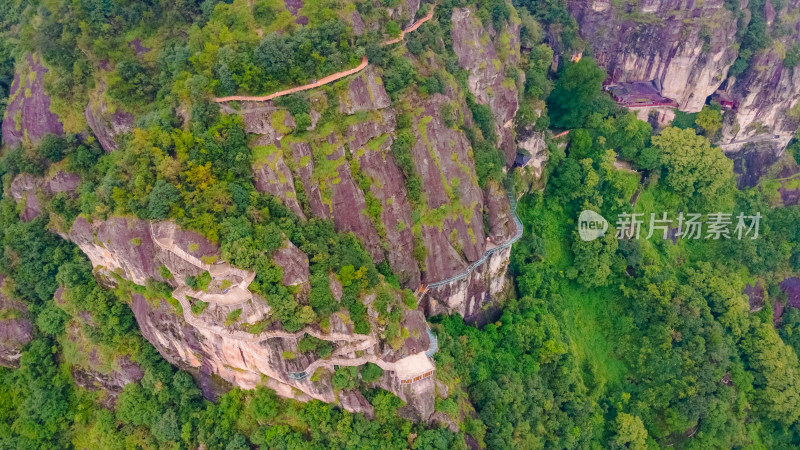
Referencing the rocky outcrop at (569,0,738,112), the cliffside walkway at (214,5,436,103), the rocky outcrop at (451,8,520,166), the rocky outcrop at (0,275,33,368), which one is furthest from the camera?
the rocky outcrop at (569,0,738,112)

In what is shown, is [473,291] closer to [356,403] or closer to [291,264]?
[356,403]

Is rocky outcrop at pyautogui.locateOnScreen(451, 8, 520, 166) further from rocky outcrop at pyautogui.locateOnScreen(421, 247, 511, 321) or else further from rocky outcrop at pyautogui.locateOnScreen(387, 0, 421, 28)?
rocky outcrop at pyautogui.locateOnScreen(421, 247, 511, 321)

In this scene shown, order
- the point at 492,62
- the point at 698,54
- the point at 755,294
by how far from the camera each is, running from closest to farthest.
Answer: the point at 492,62 → the point at 698,54 → the point at 755,294

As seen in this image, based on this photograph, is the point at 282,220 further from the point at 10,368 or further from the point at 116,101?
the point at 10,368

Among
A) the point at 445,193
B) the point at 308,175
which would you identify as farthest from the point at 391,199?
the point at 308,175

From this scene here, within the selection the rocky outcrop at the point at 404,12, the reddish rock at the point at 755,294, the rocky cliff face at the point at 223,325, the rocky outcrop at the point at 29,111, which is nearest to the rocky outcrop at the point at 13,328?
the rocky cliff face at the point at 223,325

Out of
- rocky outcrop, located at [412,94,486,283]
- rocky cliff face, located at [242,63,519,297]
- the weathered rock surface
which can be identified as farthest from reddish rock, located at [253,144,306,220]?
the weathered rock surface
